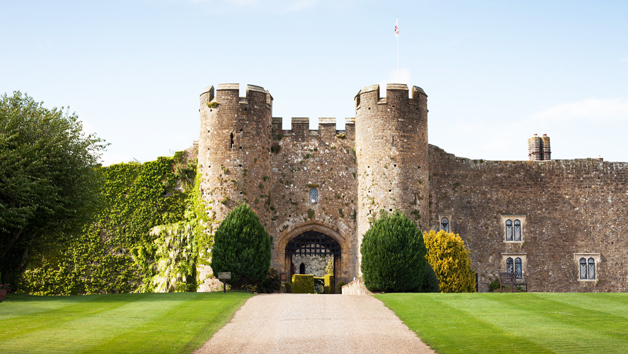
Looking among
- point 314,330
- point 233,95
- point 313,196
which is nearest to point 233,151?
point 233,95

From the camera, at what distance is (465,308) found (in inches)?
715

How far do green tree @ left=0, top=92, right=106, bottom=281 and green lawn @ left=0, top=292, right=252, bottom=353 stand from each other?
2467 mm

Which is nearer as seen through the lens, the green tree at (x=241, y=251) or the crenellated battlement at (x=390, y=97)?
the green tree at (x=241, y=251)

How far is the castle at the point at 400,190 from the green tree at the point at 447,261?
1.50 metres

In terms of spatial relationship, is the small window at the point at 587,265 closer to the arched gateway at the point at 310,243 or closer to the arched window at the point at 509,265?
the arched window at the point at 509,265

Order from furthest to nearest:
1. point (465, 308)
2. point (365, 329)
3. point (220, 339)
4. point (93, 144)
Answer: point (93, 144), point (465, 308), point (365, 329), point (220, 339)

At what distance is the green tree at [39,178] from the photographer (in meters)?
21.5

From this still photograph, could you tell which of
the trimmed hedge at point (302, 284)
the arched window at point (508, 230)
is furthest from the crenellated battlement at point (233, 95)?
the arched window at point (508, 230)

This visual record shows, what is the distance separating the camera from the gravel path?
12.6m

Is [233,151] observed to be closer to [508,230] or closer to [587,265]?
[508,230]

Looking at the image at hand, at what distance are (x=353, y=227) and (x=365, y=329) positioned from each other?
14155mm

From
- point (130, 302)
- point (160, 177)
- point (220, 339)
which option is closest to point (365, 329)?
point (220, 339)

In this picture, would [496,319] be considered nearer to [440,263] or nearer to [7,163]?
[440,263]

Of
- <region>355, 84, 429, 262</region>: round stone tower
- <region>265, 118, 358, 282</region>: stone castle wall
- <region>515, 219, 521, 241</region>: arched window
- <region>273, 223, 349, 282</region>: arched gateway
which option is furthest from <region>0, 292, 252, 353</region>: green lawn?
<region>515, 219, 521, 241</region>: arched window
